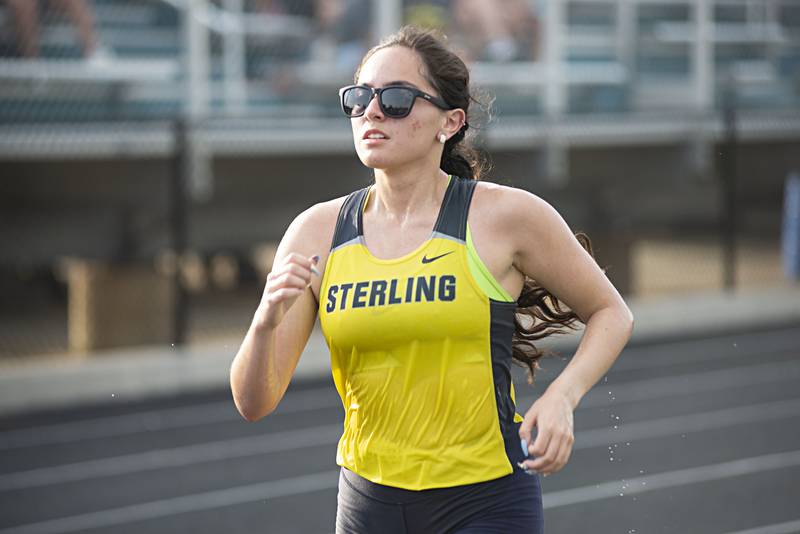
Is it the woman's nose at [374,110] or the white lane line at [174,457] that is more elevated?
the woman's nose at [374,110]

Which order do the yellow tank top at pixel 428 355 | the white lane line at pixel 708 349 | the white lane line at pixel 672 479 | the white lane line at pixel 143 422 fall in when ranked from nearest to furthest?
1. the yellow tank top at pixel 428 355
2. the white lane line at pixel 672 479
3. the white lane line at pixel 143 422
4. the white lane line at pixel 708 349

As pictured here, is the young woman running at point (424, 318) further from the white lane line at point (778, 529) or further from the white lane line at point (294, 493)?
the white lane line at point (294, 493)

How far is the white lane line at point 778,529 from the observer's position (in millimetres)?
6556

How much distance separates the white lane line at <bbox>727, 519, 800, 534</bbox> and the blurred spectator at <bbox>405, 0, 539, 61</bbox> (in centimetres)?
930

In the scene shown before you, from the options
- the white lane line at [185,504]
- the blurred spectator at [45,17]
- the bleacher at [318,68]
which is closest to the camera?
the white lane line at [185,504]

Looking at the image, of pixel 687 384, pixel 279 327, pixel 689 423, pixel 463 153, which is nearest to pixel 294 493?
pixel 689 423

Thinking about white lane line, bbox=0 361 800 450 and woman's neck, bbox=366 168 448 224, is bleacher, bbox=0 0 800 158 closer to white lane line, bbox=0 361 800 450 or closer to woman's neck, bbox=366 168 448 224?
white lane line, bbox=0 361 800 450

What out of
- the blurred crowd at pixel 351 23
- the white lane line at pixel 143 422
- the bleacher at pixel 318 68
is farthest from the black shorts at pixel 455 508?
the blurred crowd at pixel 351 23

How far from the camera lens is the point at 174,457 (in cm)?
892

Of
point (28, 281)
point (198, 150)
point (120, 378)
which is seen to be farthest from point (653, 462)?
point (28, 281)

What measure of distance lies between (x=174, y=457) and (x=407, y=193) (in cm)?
619

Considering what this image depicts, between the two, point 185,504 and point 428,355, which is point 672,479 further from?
point 428,355

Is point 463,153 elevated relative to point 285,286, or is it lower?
elevated

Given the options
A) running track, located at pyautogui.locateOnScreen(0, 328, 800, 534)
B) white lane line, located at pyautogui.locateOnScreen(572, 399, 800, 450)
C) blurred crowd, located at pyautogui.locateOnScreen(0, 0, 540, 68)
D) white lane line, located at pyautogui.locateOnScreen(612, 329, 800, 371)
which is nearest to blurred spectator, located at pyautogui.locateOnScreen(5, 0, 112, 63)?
blurred crowd, located at pyautogui.locateOnScreen(0, 0, 540, 68)
